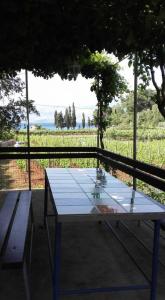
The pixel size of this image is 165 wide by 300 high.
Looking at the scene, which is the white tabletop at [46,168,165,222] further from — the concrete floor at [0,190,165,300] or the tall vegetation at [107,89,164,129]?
the tall vegetation at [107,89,164,129]

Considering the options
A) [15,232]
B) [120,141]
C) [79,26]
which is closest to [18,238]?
[15,232]

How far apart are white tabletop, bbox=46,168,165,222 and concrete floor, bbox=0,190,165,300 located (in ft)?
2.04

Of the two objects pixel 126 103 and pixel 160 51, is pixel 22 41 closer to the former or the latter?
pixel 160 51

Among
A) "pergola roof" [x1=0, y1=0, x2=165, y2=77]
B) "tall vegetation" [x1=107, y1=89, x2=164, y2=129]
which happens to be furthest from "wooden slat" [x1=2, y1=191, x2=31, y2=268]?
"tall vegetation" [x1=107, y1=89, x2=164, y2=129]

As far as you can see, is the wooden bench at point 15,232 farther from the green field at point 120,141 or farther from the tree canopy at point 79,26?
the green field at point 120,141

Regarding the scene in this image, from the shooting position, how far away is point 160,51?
2953 millimetres

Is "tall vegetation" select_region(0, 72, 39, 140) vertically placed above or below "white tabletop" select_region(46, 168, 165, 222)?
above

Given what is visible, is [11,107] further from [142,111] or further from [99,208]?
[99,208]

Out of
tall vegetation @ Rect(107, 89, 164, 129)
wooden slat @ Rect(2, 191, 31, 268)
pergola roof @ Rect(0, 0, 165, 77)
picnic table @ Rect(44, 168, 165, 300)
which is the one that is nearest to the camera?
wooden slat @ Rect(2, 191, 31, 268)

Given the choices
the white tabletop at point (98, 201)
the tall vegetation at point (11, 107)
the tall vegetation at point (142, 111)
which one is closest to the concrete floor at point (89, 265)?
the white tabletop at point (98, 201)

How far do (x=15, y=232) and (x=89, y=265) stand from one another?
2.67 ft

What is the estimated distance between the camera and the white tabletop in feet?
6.52

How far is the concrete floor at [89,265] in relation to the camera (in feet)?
8.10

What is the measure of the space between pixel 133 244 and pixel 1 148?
7.41ft
